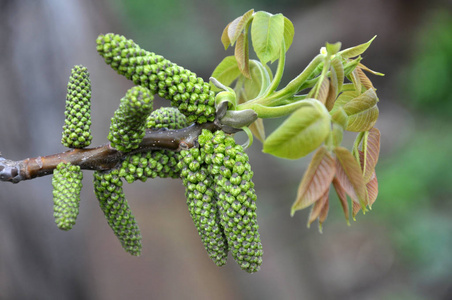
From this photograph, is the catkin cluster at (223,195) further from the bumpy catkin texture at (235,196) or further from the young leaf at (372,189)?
the young leaf at (372,189)

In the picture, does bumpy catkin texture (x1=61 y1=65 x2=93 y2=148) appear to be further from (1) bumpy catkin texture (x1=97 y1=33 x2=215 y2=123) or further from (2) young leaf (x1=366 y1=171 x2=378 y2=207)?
(2) young leaf (x1=366 y1=171 x2=378 y2=207)

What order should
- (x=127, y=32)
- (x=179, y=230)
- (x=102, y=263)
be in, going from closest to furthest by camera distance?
(x=102, y=263) < (x=179, y=230) < (x=127, y=32)

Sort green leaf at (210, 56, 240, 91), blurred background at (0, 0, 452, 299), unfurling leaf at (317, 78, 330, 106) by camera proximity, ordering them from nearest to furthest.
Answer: unfurling leaf at (317, 78, 330, 106)
green leaf at (210, 56, 240, 91)
blurred background at (0, 0, 452, 299)

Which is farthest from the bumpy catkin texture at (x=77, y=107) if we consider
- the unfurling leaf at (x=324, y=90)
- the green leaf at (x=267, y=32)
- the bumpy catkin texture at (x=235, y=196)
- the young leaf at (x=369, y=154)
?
the young leaf at (x=369, y=154)

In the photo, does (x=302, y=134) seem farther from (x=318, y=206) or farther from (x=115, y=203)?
(x=115, y=203)

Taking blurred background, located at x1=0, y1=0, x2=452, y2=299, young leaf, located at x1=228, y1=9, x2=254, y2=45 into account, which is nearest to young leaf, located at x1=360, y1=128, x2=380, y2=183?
young leaf, located at x1=228, y1=9, x2=254, y2=45

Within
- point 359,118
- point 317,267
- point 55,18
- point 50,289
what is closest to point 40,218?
point 50,289

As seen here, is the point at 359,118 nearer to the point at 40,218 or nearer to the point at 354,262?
the point at 40,218
